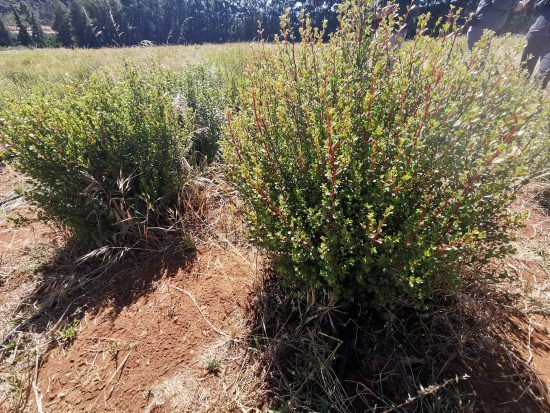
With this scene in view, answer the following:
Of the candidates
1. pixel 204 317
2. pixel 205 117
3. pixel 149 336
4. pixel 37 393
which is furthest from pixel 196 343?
pixel 205 117

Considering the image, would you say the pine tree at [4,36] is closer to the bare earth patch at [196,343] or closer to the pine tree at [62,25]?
the pine tree at [62,25]

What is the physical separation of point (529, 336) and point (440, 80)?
161cm

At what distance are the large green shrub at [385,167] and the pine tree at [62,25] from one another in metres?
50.3

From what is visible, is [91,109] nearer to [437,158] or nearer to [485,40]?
[437,158]

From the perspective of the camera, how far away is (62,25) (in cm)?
4212

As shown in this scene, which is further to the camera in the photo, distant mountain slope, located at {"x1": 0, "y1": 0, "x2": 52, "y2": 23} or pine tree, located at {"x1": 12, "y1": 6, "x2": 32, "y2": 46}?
distant mountain slope, located at {"x1": 0, "y1": 0, "x2": 52, "y2": 23}

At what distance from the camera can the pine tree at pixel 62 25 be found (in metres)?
41.3

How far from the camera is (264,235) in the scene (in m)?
1.71

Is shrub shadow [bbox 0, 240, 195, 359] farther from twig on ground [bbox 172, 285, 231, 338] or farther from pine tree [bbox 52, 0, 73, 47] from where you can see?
pine tree [bbox 52, 0, 73, 47]

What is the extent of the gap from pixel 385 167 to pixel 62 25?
183ft

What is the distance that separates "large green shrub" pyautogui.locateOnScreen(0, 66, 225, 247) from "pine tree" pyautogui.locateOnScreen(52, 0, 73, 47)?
48657mm

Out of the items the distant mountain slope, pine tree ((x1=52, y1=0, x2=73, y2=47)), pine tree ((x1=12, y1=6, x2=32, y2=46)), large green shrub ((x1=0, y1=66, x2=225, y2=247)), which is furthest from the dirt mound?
the distant mountain slope

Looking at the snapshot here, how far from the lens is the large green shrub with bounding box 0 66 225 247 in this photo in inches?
93.7

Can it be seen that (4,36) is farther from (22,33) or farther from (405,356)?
(405,356)
